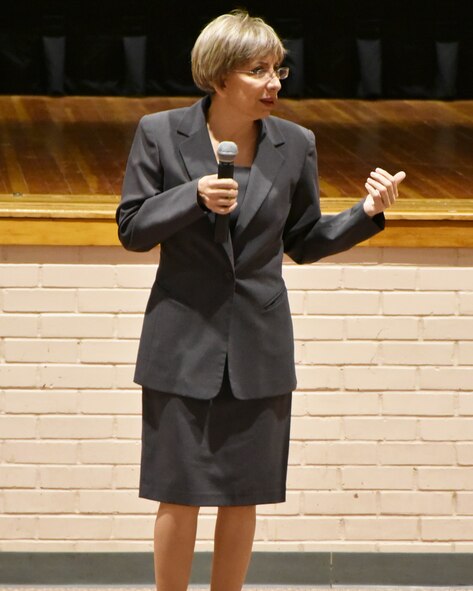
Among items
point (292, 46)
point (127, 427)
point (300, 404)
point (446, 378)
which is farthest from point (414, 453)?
point (292, 46)

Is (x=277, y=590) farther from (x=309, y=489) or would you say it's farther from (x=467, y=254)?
(x=467, y=254)

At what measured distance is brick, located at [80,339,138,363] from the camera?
9.77 feet

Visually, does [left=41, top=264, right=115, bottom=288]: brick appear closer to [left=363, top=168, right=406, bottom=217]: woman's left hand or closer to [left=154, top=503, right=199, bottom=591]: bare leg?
[left=154, top=503, right=199, bottom=591]: bare leg

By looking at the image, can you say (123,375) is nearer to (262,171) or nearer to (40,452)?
(40,452)

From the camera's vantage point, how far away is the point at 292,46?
6340mm

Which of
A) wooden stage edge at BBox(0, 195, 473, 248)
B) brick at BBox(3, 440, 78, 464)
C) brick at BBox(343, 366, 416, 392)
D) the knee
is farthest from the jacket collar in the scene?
brick at BBox(3, 440, 78, 464)

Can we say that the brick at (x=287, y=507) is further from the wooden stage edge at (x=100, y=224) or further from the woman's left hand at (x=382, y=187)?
the woman's left hand at (x=382, y=187)

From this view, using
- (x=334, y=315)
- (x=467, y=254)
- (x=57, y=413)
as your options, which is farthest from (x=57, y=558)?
(x=467, y=254)

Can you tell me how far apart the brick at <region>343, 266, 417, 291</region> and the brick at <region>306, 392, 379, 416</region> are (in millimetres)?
263

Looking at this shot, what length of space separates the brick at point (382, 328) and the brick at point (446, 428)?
0.21m

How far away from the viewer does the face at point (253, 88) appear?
210cm

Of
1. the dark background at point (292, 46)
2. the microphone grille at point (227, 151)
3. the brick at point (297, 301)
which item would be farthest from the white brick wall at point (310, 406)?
the dark background at point (292, 46)

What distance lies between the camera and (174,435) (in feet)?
7.31

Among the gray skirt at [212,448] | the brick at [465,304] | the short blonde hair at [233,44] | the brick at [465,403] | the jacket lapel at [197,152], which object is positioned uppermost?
the short blonde hair at [233,44]
